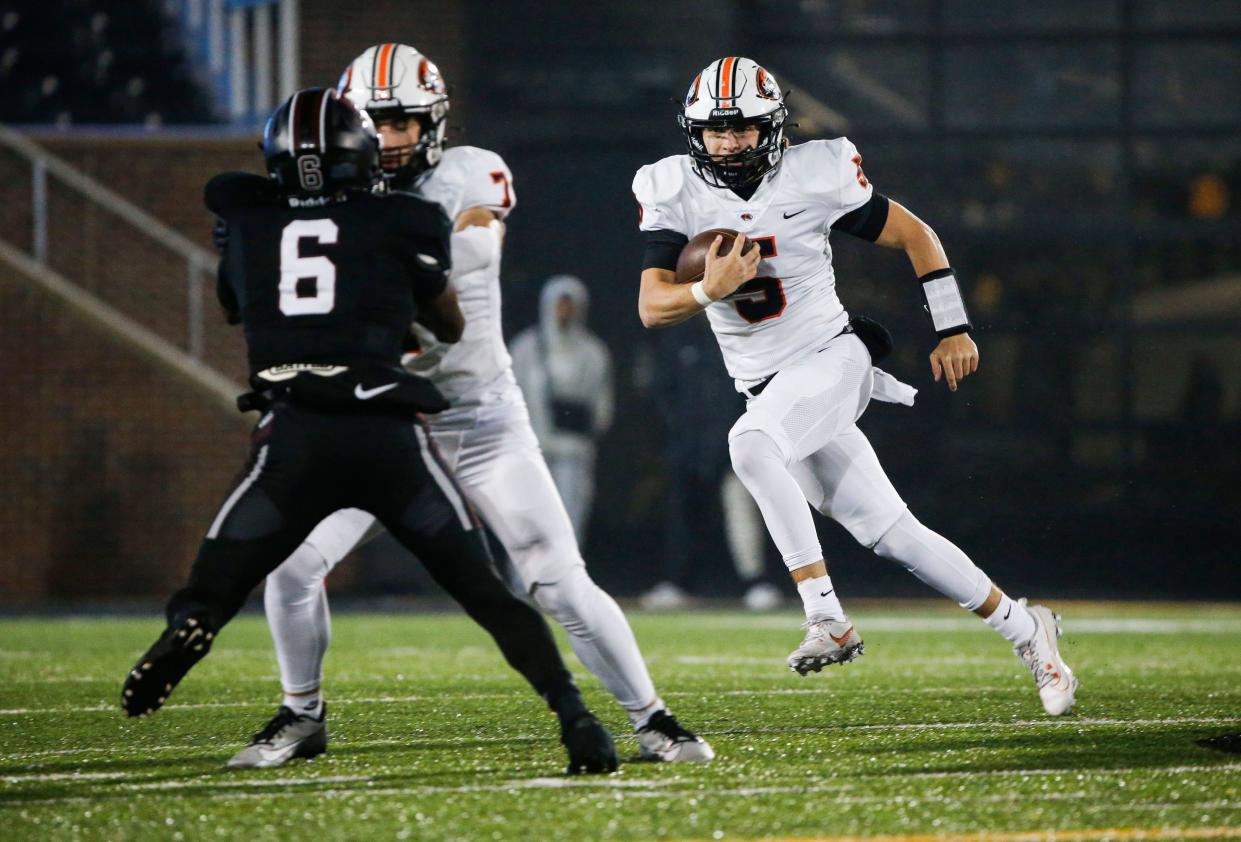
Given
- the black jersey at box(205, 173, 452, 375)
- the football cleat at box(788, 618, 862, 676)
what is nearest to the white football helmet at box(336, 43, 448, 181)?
the black jersey at box(205, 173, 452, 375)

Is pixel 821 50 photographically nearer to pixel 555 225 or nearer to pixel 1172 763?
pixel 555 225

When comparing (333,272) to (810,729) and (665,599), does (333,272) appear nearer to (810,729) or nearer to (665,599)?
(810,729)

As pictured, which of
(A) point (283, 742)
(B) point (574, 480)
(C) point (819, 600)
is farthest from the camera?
(B) point (574, 480)

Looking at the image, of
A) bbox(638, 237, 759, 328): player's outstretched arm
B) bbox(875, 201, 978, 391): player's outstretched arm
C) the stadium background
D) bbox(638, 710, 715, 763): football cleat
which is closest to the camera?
bbox(638, 710, 715, 763): football cleat

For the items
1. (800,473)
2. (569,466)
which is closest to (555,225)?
(569,466)

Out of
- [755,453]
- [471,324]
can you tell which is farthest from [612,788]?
[755,453]

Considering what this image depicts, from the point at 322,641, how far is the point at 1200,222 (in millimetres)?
8424

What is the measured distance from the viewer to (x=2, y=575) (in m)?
10.6

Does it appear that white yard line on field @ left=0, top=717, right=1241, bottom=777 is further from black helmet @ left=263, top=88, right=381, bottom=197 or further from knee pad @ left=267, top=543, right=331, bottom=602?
black helmet @ left=263, top=88, right=381, bottom=197

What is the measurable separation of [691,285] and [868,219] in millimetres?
644

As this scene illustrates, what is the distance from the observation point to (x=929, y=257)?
5.07m

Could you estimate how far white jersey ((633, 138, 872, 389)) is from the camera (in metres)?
5.03

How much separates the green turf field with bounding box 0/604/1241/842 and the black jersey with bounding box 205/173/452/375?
941 mm

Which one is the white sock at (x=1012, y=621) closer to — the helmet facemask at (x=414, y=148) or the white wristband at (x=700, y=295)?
the white wristband at (x=700, y=295)
